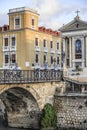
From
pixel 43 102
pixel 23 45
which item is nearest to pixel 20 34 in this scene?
pixel 23 45

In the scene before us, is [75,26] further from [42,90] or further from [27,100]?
[27,100]

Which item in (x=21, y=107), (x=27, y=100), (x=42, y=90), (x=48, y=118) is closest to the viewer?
(x=48, y=118)

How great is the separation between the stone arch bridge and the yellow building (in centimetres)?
1435

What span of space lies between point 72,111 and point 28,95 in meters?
4.08

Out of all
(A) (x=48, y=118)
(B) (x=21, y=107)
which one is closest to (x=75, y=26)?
(B) (x=21, y=107)

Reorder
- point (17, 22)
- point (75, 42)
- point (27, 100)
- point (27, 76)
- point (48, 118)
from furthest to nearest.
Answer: point (17, 22)
point (75, 42)
point (27, 100)
point (48, 118)
point (27, 76)

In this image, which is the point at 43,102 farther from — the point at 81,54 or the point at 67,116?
the point at 81,54

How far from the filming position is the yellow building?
5188 centimetres

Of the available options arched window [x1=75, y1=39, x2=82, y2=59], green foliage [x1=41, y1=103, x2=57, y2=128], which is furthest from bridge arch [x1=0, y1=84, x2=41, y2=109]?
arched window [x1=75, y1=39, x2=82, y2=59]

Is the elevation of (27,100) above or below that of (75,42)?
below

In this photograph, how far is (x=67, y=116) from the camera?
35.1 metres

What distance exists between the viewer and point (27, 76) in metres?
32.9

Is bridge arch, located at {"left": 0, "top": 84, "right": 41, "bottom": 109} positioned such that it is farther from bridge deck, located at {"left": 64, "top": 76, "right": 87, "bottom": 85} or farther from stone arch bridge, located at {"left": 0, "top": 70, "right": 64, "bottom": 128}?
bridge deck, located at {"left": 64, "top": 76, "right": 87, "bottom": 85}

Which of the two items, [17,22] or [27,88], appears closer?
[27,88]
